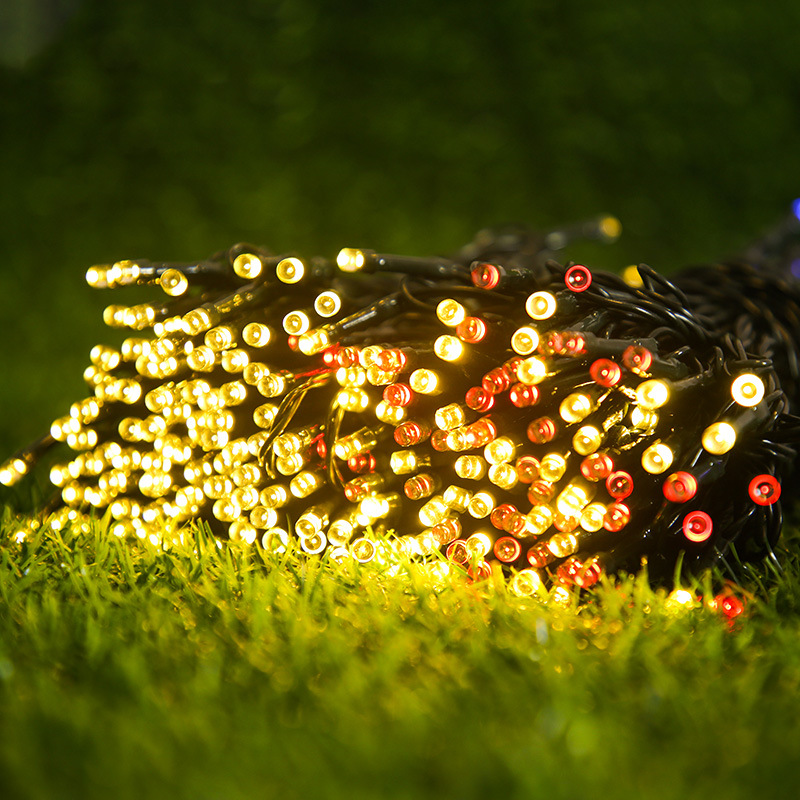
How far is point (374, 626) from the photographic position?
62 centimetres

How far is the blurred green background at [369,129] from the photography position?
1991 mm

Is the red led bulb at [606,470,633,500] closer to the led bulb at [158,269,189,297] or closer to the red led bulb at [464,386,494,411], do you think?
the red led bulb at [464,386,494,411]

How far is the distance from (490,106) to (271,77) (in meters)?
0.58

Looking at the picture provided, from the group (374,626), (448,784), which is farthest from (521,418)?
(448,784)

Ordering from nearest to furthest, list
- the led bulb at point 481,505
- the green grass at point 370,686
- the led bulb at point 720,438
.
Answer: the green grass at point 370,686 → the led bulb at point 720,438 → the led bulb at point 481,505

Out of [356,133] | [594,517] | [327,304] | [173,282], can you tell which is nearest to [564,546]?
[594,517]

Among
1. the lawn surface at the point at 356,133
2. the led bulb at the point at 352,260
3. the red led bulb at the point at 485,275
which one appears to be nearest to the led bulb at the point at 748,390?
the red led bulb at the point at 485,275

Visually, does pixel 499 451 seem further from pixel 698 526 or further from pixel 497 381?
pixel 698 526

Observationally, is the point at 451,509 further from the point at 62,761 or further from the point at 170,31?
the point at 170,31

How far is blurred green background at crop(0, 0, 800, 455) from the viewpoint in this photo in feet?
6.53

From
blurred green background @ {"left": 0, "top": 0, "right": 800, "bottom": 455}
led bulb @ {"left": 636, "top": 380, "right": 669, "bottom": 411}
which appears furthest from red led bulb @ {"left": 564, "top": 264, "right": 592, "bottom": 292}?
blurred green background @ {"left": 0, "top": 0, "right": 800, "bottom": 455}

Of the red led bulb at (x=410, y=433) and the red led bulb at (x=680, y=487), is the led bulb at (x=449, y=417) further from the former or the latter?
the red led bulb at (x=680, y=487)

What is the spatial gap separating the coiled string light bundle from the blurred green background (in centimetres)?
119

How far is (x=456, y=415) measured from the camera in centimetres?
69
